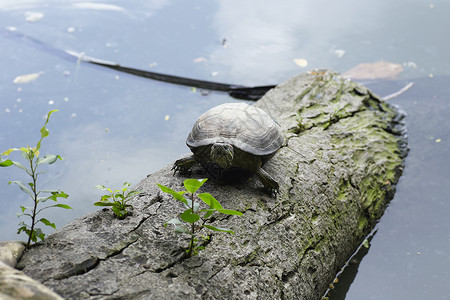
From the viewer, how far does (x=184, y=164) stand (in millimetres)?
2588

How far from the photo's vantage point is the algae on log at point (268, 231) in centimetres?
190

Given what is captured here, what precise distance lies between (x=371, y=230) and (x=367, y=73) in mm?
2369

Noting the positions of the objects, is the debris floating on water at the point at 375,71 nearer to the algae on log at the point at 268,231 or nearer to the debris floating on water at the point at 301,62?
the debris floating on water at the point at 301,62

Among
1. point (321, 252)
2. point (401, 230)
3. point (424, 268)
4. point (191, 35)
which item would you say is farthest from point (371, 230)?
point (191, 35)

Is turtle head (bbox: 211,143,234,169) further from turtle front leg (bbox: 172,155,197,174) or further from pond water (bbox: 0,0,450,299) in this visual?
pond water (bbox: 0,0,450,299)

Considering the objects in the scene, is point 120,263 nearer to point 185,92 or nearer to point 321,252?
point 321,252

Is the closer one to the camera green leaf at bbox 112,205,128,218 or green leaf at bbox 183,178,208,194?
green leaf at bbox 183,178,208,194

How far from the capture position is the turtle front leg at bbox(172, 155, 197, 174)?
2564 mm

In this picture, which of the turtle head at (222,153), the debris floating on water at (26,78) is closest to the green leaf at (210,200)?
the turtle head at (222,153)

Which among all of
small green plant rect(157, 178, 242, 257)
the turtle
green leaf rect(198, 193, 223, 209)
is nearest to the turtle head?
the turtle

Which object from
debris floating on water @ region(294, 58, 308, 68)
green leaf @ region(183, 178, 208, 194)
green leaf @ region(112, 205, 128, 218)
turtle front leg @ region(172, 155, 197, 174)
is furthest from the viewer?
debris floating on water @ region(294, 58, 308, 68)

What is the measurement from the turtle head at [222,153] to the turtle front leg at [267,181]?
0.22m

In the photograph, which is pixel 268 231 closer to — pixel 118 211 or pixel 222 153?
pixel 222 153

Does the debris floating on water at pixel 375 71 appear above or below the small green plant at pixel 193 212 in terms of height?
below
